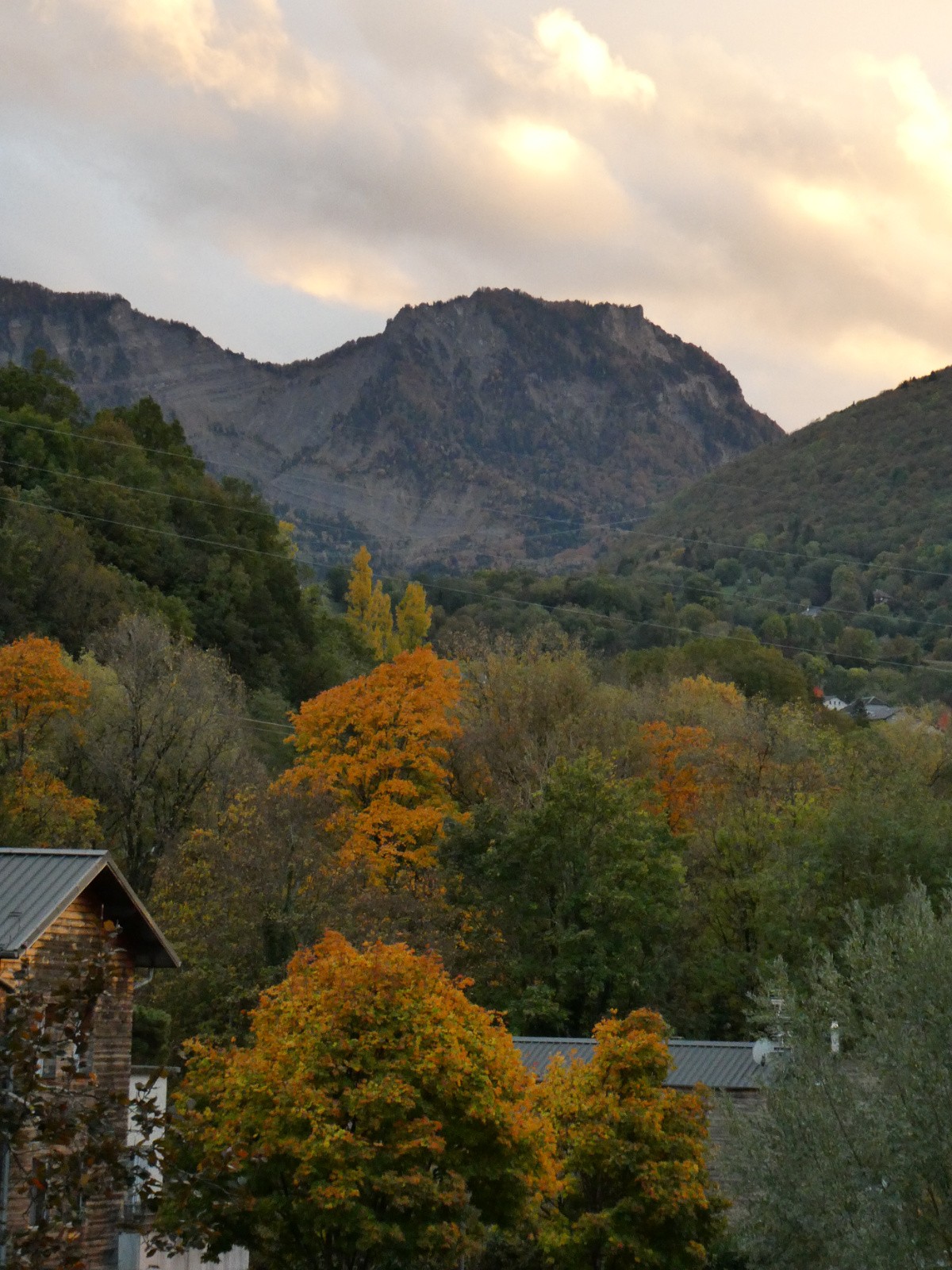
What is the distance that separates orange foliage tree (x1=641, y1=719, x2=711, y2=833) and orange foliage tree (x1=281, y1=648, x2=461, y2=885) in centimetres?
925

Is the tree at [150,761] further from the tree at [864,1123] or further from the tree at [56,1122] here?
the tree at [56,1122]

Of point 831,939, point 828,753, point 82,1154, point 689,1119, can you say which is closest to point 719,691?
point 828,753

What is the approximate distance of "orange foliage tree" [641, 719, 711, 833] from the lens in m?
60.4

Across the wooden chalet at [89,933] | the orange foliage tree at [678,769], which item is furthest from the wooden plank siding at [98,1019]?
the orange foliage tree at [678,769]

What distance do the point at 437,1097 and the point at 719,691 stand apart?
58264mm

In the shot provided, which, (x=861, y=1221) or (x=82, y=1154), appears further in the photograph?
(x=861, y=1221)

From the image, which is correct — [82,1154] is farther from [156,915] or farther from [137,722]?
[137,722]

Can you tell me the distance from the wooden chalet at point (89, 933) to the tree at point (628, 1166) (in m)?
8.52

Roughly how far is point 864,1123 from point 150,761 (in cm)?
3170

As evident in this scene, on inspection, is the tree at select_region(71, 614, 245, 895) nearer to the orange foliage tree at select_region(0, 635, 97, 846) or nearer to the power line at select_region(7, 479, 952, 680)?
the orange foliage tree at select_region(0, 635, 97, 846)

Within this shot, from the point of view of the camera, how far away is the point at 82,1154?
1134cm

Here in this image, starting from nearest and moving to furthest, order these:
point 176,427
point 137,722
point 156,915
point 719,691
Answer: point 156,915, point 137,722, point 719,691, point 176,427

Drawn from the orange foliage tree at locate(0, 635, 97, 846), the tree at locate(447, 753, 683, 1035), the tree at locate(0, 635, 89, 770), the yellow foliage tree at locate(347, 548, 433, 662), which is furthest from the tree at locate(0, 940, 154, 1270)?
the yellow foliage tree at locate(347, 548, 433, 662)

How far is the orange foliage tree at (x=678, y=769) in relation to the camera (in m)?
60.4
